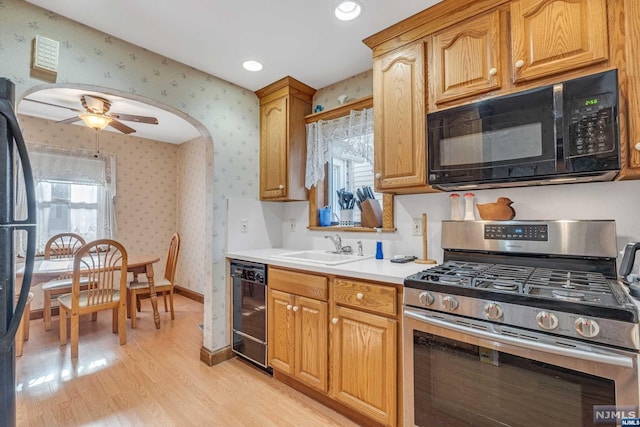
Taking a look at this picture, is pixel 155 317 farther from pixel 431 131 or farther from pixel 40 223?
pixel 431 131

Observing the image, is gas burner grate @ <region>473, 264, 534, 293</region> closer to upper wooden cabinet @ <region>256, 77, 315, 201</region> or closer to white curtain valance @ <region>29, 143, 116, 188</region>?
upper wooden cabinet @ <region>256, 77, 315, 201</region>

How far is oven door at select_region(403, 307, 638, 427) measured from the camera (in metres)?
0.98

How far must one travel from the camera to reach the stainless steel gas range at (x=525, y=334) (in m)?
0.98

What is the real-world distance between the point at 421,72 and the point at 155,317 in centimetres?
348

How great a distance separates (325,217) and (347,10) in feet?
5.21

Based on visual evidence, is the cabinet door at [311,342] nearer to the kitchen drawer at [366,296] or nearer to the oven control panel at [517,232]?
the kitchen drawer at [366,296]

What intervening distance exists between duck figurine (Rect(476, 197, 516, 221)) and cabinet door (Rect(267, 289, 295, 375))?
135 cm

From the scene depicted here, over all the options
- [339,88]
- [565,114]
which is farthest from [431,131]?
[339,88]

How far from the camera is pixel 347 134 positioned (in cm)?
236

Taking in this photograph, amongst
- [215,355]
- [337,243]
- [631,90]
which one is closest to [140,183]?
[215,355]

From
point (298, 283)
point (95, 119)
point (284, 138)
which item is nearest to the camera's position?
point (298, 283)

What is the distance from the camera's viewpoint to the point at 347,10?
5.62ft

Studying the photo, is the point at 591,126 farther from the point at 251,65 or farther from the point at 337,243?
the point at 251,65

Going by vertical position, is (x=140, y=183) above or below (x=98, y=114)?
below
